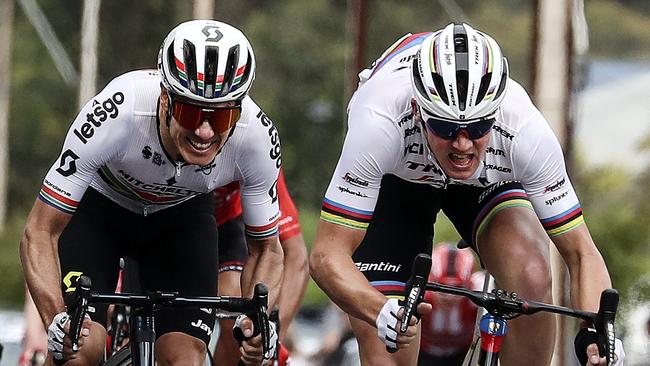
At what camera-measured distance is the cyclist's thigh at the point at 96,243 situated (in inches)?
257

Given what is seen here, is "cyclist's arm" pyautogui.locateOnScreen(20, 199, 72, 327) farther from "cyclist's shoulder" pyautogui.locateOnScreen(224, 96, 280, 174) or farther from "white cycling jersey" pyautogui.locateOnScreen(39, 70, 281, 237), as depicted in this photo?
"cyclist's shoulder" pyautogui.locateOnScreen(224, 96, 280, 174)

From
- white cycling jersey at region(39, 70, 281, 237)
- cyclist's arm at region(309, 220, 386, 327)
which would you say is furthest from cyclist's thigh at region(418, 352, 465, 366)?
cyclist's arm at region(309, 220, 386, 327)

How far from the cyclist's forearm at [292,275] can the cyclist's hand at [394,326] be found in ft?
7.20

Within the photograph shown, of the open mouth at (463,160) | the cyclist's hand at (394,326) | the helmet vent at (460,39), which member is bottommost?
the cyclist's hand at (394,326)

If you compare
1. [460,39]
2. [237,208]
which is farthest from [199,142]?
[237,208]

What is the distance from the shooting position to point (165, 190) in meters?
6.66

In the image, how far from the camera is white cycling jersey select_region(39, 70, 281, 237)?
6.25m

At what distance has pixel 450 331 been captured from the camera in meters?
9.02

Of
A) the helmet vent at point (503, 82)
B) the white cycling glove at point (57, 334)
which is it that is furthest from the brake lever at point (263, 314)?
the helmet vent at point (503, 82)

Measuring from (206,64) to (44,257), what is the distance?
41.7 inches

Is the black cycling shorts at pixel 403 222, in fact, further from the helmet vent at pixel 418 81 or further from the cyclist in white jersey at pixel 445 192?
the helmet vent at pixel 418 81

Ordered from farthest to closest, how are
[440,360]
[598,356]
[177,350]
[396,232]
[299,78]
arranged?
[299,78]
[440,360]
[396,232]
[177,350]
[598,356]

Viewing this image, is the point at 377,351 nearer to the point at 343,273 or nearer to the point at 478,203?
the point at 343,273

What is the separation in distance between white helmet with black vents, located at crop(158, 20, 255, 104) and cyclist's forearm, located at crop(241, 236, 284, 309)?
891 millimetres
